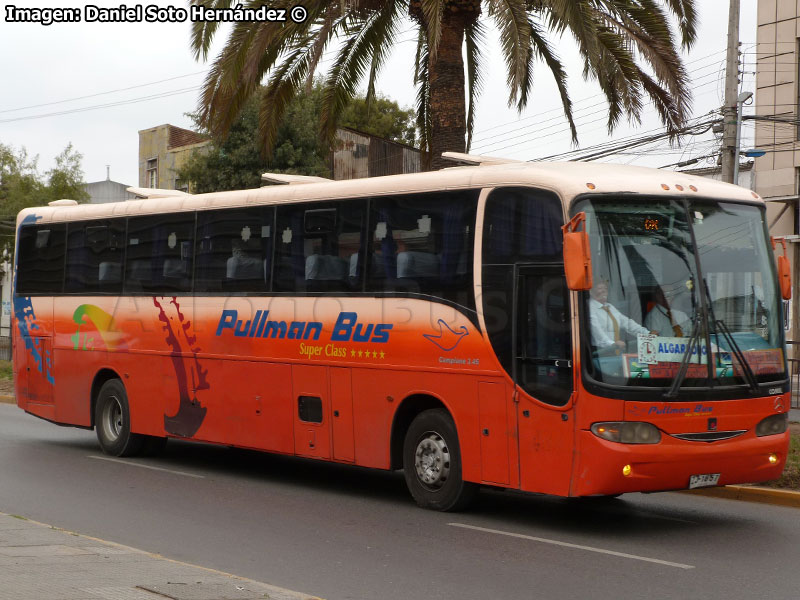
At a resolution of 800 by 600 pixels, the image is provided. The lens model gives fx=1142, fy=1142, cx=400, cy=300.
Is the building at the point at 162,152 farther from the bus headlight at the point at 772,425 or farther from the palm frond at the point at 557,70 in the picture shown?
the bus headlight at the point at 772,425

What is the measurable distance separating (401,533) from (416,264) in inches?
110

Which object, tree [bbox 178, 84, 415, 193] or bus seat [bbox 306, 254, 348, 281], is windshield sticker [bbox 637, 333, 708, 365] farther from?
tree [bbox 178, 84, 415, 193]

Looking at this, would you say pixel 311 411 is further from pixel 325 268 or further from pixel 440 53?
pixel 440 53

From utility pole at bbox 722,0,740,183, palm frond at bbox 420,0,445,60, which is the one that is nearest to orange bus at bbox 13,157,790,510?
palm frond at bbox 420,0,445,60

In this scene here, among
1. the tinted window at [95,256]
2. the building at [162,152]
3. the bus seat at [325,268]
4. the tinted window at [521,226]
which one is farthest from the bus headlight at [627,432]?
the building at [162,152]

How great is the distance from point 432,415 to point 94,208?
723 centimetres

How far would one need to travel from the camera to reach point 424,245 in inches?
446

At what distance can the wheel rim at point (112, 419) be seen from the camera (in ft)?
51.9

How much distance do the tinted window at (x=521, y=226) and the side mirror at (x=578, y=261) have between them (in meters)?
→ 0.59

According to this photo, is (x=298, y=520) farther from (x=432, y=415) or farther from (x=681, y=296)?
(x=681, y=296)

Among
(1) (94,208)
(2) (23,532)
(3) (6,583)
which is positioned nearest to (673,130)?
(1) (94,208)

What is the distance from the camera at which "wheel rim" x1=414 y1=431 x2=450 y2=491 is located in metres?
11.1

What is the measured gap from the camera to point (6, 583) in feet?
22.7

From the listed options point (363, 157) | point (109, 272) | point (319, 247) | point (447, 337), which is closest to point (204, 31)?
point (109, 272)
